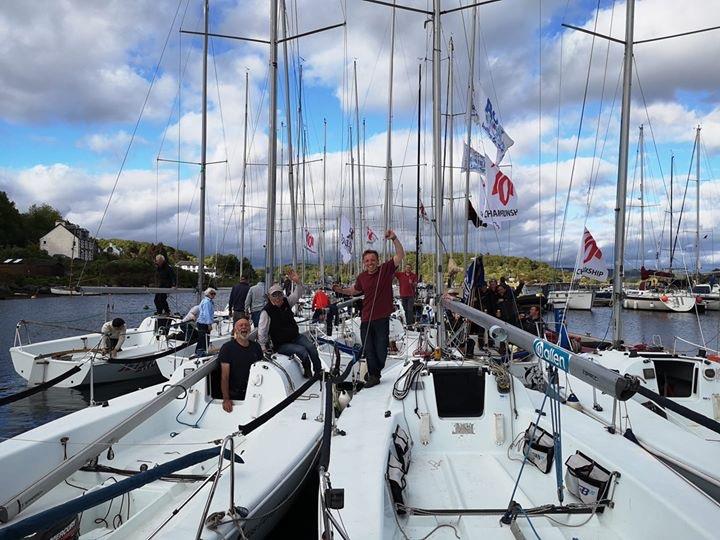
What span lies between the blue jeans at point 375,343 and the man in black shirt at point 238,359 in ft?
4.93

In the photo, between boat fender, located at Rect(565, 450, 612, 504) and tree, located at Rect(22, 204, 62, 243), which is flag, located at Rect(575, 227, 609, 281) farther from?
tree, located at Rect(22, 204, 62, 243)

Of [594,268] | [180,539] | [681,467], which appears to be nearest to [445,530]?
[180,539]

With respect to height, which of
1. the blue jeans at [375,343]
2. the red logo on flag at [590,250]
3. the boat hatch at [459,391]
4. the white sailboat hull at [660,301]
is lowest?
the white sailboat hull at [660,301]

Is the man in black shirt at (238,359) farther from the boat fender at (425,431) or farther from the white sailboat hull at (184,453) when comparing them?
the boat fender at (425,431)

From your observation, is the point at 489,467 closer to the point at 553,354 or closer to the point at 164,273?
the point at 553,354

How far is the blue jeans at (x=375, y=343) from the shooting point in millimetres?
5824

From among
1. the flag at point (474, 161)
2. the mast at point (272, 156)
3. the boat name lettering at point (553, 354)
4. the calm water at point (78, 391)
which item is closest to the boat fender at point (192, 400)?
the calm water at point (78, 391)

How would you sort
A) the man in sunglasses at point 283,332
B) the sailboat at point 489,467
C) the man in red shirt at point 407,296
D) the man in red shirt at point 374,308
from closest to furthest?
the sailboat at point 489,467
the man in red shirt at point 374,308
the man in sunglasses at point 283,332
the man in red shirt at point 407,296

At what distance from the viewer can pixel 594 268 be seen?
28.6 ft

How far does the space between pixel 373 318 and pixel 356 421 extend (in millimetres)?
1622

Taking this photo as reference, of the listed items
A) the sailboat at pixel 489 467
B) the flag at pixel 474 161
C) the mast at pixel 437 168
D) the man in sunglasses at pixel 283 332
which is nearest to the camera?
the sailboat at pixel 489 467

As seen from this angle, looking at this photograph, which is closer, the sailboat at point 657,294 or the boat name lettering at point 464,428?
the boat name lettering at point 464,428

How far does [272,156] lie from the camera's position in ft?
27.0

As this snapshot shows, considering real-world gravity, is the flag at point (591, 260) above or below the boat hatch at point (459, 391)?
above
